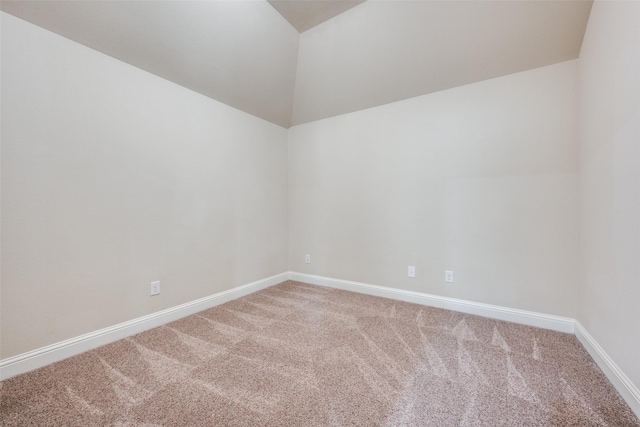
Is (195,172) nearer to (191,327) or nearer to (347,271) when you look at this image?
(191,327)

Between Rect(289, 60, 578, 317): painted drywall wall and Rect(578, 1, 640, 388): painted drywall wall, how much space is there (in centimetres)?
16

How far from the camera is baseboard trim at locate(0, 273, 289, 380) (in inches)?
Answer: 59.2

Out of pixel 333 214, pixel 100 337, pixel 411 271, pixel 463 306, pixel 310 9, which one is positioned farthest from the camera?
pixel 333 214

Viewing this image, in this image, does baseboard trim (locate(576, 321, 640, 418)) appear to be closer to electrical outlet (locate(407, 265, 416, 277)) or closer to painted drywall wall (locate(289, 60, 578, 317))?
painted drywall wall (locate(289, 60, 578, 317))

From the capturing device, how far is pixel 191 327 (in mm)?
2133

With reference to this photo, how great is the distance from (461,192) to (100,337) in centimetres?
328

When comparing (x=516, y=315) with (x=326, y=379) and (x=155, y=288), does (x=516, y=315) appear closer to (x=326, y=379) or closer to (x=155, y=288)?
(x=326, y=379)

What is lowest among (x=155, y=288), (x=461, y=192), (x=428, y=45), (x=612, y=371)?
(x=612, y=371)

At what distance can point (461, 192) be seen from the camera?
93.9 inches

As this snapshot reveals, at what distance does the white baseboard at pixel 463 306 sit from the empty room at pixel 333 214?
1.0 inches

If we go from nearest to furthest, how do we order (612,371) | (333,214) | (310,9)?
(612,371)
(310,9)
(333,214)

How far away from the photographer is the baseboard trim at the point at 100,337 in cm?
150

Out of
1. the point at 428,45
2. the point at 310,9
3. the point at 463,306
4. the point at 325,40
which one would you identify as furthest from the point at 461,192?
the point at 310,9

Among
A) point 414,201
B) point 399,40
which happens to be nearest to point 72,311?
point 414,201
